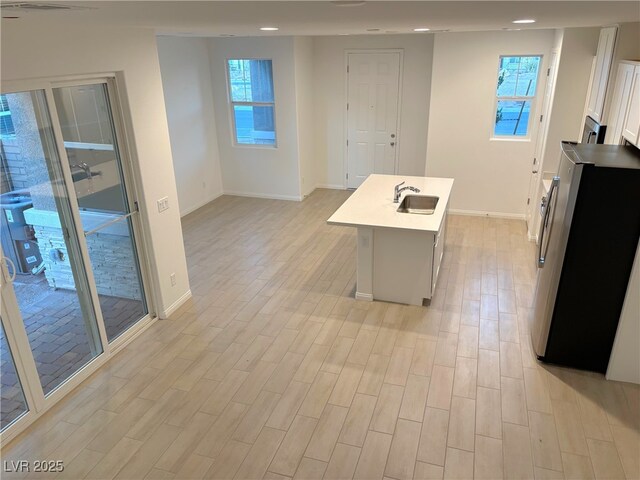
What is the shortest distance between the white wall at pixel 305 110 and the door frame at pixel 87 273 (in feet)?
12.9

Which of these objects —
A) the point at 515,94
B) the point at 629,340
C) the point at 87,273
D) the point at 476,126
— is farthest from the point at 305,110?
the point at 629,340

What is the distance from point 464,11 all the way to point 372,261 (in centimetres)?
267

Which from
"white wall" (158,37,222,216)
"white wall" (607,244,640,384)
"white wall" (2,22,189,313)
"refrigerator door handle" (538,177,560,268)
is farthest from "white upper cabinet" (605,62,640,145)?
"white wall" (158,37,222,216)

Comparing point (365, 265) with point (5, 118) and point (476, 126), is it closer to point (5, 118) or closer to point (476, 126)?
point (5, 118)

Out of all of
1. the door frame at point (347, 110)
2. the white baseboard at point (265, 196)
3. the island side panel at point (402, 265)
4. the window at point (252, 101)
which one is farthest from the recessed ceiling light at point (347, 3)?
the white baseboard at point (265, 196)

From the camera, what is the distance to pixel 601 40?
4.51 metres

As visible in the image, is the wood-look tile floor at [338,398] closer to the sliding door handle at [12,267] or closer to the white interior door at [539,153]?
the sliding door handle at [12,267]

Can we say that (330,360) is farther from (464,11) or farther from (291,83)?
(291,83)

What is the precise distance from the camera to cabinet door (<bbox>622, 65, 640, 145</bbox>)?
10.1ft

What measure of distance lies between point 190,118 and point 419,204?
3.94m

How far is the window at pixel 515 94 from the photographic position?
5.91m

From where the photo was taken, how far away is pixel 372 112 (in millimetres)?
7492

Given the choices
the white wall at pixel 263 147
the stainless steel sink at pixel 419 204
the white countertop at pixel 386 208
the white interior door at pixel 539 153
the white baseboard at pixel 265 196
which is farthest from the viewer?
the white baseboard at pixel 265 196

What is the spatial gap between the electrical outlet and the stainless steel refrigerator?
320 centimetres
